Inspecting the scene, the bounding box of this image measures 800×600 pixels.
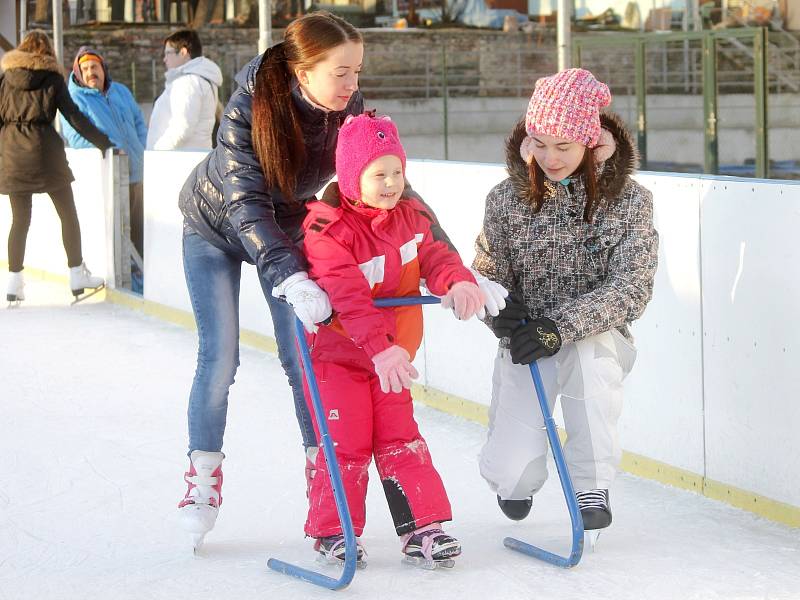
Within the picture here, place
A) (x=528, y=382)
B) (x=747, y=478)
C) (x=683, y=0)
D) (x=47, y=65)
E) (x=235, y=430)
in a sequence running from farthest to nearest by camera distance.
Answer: (x=683, y=0) → (x=47, y=65) → (x=235, y=430) → (x=747, y=478) → (x=528, y=382)

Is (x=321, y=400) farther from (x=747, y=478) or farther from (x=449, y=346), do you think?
(x=449, y=346)

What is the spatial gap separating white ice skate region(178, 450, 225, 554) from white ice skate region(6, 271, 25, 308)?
4.58 metres

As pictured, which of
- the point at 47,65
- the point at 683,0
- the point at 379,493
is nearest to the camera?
the point at 379,493

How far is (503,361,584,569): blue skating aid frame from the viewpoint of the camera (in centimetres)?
306

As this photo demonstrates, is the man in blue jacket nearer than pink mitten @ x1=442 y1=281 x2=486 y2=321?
No

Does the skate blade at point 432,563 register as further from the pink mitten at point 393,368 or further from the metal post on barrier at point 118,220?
the metal post on barrier at point 118,220

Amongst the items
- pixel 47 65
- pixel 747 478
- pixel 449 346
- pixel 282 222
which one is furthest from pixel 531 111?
→ pixel 47 65

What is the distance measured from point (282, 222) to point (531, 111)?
604 mm

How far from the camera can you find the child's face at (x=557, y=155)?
318 centimetres

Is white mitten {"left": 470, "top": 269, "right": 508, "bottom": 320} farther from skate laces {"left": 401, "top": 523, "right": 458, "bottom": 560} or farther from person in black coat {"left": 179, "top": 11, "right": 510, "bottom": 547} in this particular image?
A: skate laces {"left": 401, "top": 523, "right": 458, "bottom": 560}

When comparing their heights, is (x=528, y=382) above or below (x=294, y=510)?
above

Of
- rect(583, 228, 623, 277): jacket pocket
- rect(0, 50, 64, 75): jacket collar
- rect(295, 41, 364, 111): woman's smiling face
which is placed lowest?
rect(583, 228, 623, 277): jacket pocket

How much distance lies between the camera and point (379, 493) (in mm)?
3861

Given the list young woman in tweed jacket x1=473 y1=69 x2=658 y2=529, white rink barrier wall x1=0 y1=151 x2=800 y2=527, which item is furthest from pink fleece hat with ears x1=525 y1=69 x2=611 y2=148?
white rink barrier wall x1=0 y1=151 x2=800 y2=527
